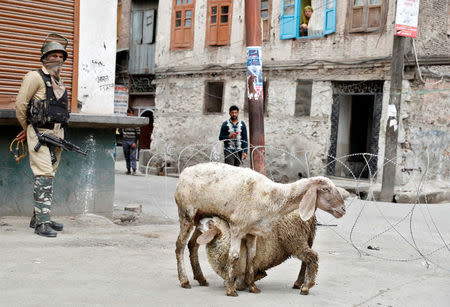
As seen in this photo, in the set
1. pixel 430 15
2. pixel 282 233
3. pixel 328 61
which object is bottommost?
pixel 282 233

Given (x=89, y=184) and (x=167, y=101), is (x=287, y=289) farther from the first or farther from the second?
(x=167, y=101)

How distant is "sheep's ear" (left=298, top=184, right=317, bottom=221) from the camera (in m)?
4.56

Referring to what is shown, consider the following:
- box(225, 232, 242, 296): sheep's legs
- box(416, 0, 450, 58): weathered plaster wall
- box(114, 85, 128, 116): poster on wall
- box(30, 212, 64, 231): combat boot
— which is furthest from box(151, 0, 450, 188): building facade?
box(225, 232, 242, 296): sheep's legs

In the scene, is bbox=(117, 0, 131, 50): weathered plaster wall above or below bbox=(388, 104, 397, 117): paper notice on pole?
above

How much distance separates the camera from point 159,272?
5.39m

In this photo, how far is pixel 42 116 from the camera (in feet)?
21.5

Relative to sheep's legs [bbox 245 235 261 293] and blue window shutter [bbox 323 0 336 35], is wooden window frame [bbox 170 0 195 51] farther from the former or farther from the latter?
sheep's legs [bbox 245 235 261 293]

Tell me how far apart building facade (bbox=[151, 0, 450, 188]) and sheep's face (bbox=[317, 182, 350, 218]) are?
10.3 metres

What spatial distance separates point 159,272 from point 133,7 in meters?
22.7

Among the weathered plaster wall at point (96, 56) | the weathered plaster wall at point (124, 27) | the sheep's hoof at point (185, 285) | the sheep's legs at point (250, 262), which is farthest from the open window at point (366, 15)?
the weathered plaster wall at point (124, 27)

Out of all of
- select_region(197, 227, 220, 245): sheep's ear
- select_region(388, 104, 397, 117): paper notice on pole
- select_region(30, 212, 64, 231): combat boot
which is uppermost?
select_region(388, 104, 397, 117): paper notice on pole

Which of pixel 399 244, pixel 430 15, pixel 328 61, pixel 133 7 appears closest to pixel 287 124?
pixel 328 61

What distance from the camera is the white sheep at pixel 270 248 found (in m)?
4.86

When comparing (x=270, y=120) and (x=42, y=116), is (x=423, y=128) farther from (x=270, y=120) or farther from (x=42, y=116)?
(x=42, y=116)
